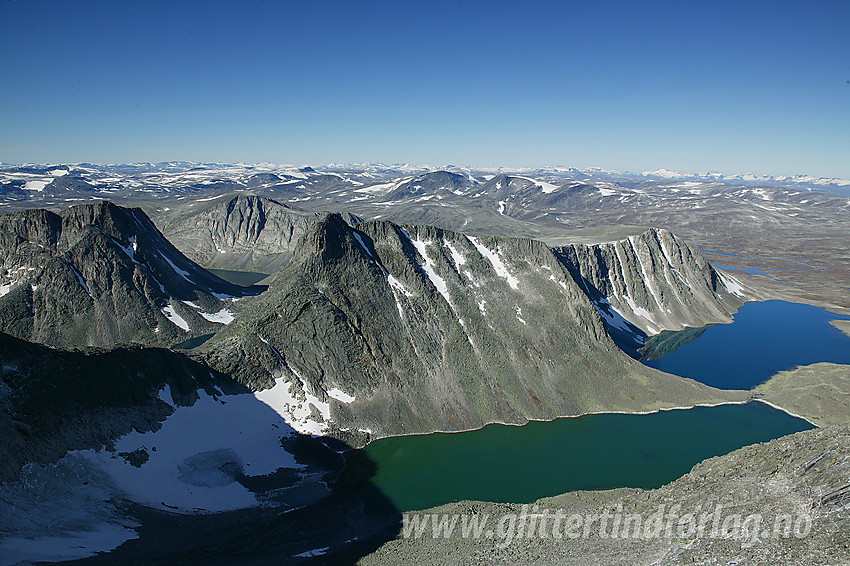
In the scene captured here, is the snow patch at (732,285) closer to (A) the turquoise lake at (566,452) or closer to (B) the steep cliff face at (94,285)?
(A) the turquoise lake at (566,452)

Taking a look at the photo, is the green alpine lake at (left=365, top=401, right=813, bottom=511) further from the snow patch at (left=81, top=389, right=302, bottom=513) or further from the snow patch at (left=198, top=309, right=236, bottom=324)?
the snow patch at (left=198, top=309, right=236, bottom=324)

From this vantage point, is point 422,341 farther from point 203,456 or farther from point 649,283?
point 649,283

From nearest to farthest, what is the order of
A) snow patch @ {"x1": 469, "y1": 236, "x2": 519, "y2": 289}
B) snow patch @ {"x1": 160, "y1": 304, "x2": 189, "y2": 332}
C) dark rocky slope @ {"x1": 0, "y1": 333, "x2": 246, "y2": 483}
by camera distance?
1. dark rocky slope @ {"x1": 0, "y1": 333, "x2": 246, "y2": 483}
2. snow patch @ {"x1": 469, "y1": 236, "x2": 519, "y2": 289}
3. snow patch @ {"x1": 160, "y1": 304, "x2": 189, "y2": 332}

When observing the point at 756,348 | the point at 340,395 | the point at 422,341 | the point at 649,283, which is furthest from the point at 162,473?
the point at 649,283

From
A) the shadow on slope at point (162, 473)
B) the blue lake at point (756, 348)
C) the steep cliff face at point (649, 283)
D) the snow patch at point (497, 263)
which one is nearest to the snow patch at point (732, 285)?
the steep cliff face at point (649, 283)

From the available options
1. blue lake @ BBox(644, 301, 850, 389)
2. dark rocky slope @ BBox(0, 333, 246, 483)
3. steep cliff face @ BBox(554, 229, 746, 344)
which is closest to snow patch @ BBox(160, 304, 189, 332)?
dark rocky slope @ BBox(0, 333, 246, 483)

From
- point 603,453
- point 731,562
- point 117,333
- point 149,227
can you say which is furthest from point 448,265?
point 149,227
